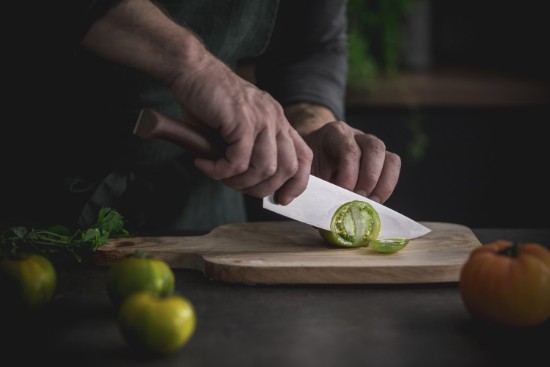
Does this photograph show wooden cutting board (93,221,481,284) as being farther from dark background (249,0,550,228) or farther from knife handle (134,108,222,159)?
dark background (249,0,550,228)

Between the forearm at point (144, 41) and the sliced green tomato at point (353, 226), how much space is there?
0.39m

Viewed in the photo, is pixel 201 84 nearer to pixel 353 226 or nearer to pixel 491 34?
pixel 353 226

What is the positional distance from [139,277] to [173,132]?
9.6 inches

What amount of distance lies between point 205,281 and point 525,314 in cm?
52

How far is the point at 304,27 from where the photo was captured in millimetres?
1896

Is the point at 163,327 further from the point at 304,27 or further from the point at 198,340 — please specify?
the point at 304,27

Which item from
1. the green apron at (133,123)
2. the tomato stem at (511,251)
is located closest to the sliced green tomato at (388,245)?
the tomato stem at (511,251)

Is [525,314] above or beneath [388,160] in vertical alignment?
beneath

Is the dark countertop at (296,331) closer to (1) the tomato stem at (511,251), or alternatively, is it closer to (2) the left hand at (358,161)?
(1) the tomato stem at (511,251)

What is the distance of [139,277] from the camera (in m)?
0.96

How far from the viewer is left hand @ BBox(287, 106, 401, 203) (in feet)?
4.60

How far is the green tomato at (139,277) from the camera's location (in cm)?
96

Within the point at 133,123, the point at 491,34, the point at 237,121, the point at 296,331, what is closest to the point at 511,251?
the point at 296,331

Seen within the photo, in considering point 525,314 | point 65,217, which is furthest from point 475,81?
point 525,314
